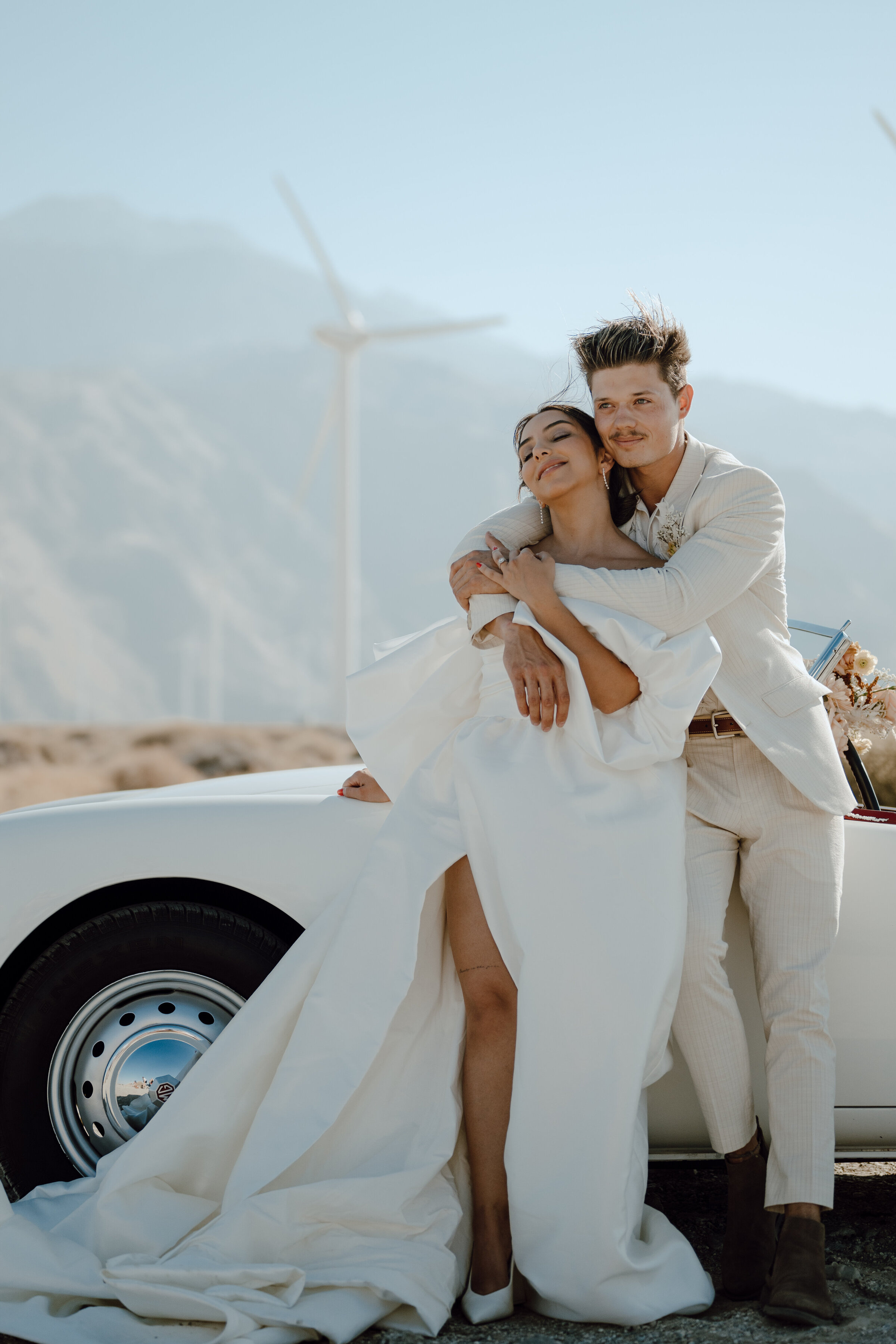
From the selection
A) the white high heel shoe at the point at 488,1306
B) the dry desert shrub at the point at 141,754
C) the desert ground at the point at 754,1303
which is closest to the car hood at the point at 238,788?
the desert ground at the point at 754,1303

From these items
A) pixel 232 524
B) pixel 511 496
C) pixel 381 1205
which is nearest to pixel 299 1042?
pixel 381 1205

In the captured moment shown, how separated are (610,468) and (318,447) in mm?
14710

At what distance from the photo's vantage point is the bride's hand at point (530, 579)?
108 inches

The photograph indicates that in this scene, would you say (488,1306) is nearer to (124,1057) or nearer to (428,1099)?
(428,1099)

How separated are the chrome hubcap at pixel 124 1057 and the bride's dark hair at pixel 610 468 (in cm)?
154

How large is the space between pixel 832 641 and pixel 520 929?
3.64ft

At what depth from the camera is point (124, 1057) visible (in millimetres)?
2803

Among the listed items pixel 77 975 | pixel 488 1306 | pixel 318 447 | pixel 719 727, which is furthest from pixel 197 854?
pixel 318 447

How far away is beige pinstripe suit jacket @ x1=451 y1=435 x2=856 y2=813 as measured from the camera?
8.66ft

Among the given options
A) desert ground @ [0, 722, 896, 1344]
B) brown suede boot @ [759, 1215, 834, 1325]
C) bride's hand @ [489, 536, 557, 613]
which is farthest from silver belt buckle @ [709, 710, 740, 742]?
brown suede boot @ [759, 1215, 834, 1325]

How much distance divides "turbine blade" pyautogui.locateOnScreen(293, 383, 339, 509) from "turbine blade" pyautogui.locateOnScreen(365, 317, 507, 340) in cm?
126

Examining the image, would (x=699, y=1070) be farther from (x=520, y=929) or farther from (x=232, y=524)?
(x=232, y=524)

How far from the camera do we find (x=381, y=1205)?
2.53 metres

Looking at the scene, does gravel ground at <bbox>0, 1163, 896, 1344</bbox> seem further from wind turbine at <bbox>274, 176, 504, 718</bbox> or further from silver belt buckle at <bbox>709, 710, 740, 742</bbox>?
wind turbine at <bbox>274, 176, 504, 718</bbox>
